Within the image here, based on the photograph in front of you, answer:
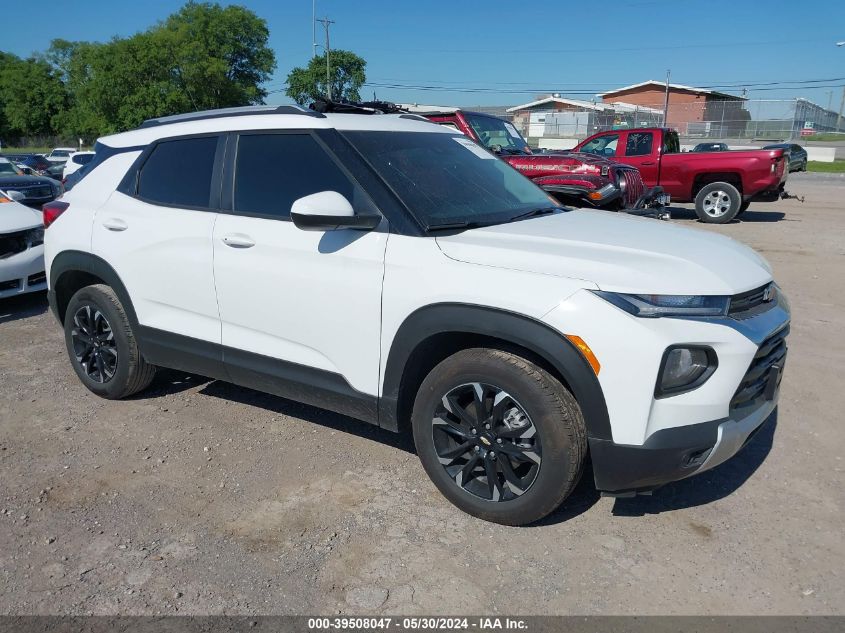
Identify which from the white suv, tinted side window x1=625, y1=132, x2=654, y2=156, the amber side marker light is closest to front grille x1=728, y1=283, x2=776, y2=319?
the white suv

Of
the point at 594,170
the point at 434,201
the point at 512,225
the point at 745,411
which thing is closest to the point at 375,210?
the point at 434,201

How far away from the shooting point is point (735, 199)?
13289mm

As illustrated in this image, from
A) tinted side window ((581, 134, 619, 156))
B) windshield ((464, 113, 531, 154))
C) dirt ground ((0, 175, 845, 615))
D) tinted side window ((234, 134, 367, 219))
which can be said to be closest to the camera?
dirt ground ((0, 175, 845, 615))

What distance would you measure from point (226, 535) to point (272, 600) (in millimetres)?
553

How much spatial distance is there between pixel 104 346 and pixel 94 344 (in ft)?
0.35

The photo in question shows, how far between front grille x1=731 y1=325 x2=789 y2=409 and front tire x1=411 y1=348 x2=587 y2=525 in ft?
2.29

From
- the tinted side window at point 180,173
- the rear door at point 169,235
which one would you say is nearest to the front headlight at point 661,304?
the rear door at point 169,235

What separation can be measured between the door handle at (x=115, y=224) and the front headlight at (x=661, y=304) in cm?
305

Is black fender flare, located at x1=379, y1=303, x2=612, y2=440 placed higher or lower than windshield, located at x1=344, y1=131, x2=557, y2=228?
lower

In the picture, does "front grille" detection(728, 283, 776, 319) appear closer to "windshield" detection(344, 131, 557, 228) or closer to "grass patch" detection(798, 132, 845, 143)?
"windshield" detection(344, 131, 557, 228)

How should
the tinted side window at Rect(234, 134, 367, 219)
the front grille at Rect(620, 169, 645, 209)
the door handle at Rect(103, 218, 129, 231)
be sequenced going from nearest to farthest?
the tinted side window at Rect(234, 134, 367, 219), the door handle at Rect(103, 218, 129, 231), the front grille at Rect(620, 169, 645, 209)

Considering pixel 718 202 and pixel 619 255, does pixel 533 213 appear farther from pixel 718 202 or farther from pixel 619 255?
pixel 718 202

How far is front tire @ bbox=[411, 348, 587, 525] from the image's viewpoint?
2852mm

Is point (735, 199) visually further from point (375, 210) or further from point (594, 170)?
point (375, 210)
